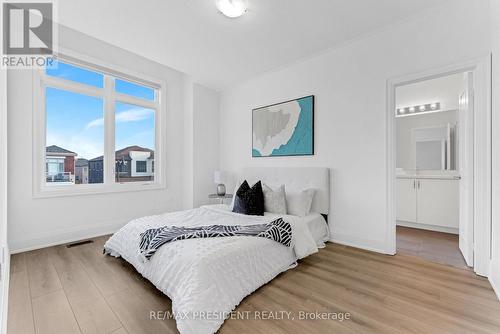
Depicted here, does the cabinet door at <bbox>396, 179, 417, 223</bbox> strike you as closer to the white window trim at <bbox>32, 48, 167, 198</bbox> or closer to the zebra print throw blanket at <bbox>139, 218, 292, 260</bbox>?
the zebra print throw blanket at <bbox>139, 218, 292, 260</bbox>

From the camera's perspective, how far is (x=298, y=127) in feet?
11.5

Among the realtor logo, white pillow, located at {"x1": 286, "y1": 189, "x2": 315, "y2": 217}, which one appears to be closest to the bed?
white pillow, located at {"x1": 286, "y1": 189, "x2": 315, "y2": 217}

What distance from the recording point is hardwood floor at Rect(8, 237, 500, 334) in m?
1.48

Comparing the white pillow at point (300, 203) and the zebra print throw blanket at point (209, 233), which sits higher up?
the white pillow at point (300, 203)

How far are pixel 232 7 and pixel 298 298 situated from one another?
9.37ft

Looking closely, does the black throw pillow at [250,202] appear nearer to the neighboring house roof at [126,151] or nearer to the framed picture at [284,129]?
the framed picture at [284,129]

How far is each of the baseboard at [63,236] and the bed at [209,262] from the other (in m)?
1.00

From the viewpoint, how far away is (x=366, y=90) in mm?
2861

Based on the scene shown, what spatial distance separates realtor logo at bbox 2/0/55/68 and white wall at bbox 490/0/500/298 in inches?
176

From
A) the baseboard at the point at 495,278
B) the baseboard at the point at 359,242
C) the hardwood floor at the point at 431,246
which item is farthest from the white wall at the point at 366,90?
the baseboard at the point at 495,278

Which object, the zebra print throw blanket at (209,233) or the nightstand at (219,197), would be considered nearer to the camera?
the zebra print throw blanket at (209,233)

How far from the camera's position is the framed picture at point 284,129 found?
3.39 m

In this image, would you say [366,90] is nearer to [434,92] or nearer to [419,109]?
[434,92]

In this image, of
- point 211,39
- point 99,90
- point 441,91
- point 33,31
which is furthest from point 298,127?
point 33,31
